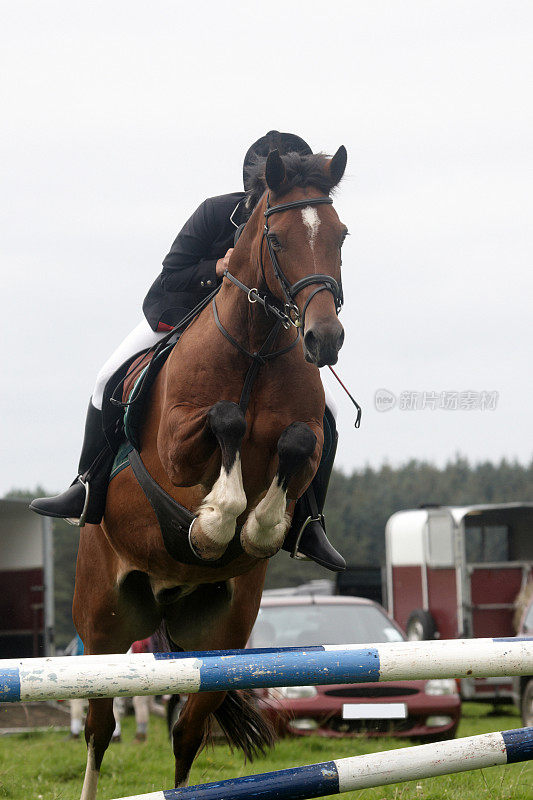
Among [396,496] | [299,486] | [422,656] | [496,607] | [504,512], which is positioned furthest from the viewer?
[396,496]

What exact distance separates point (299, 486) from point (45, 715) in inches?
369

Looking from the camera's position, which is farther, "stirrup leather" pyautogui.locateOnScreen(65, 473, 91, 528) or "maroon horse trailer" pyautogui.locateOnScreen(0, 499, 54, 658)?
"maroon horse trailer" pyautogui.locateOnScreen(0, 499, 54, 658)

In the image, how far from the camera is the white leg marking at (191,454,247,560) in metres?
4.02

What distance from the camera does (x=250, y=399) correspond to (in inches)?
168

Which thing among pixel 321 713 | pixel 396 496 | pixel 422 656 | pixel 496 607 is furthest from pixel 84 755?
pixel 396 496

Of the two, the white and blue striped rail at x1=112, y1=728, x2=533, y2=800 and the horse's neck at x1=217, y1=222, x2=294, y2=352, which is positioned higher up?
the horse's neck at x1=217, y1=222, x2=294, y2=352

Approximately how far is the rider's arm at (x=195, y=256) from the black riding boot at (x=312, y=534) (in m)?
1.08

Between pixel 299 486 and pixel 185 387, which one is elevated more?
pixel 185 387

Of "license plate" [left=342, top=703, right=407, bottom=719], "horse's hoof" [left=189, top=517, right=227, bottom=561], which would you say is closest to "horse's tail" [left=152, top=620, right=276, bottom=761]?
"horse's hoof" [left=189, top=517, right=227, bottom=561]

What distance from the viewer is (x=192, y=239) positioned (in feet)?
16.0

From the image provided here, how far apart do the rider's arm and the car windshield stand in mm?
5756

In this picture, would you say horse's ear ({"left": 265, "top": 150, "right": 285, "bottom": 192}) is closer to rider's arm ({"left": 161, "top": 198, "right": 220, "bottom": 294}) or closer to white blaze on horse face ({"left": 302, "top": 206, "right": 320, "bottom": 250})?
white blaze on horse face ({"left": 302, "top": 206, "right": 320, "bottom": 250})

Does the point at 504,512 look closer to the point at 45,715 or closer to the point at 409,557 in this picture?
the point at 409,557

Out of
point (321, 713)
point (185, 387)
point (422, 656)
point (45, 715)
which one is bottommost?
point (45, 715)
